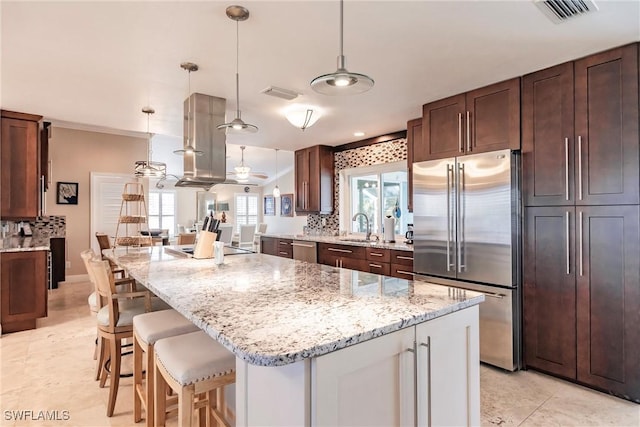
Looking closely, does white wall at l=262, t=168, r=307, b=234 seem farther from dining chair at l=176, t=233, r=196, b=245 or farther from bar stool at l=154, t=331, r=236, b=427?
bar stool at l=154, t=331, r=236, b=427

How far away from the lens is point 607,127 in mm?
2398

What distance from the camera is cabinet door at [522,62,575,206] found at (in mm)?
2582

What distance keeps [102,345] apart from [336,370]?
7.39 ft

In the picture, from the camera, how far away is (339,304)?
4.62ft

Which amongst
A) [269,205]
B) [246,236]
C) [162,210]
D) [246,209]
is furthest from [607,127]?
[162,210]

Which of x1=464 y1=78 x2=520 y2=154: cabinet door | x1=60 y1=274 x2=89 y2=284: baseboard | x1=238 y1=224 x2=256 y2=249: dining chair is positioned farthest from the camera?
x1=238 y1=224 x2=256 y2=249: dining chair

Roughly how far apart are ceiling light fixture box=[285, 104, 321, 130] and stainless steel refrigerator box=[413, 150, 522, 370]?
4.20 feet

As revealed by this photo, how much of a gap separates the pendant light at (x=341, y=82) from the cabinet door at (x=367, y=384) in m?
1.07

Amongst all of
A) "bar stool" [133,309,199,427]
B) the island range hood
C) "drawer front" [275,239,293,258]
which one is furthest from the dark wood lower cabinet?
"drawer front" [275,239,293,258]

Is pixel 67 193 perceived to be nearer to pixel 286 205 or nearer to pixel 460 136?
pixel 286 205

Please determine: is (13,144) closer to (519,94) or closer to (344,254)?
(344,254)

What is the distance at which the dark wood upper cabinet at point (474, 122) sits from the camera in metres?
2.88

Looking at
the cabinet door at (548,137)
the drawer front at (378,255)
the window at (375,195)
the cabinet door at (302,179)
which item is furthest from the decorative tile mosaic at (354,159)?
the cabinet door at (548,137)

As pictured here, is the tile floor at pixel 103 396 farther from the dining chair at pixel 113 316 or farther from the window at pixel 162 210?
the window at pixel 162 210
